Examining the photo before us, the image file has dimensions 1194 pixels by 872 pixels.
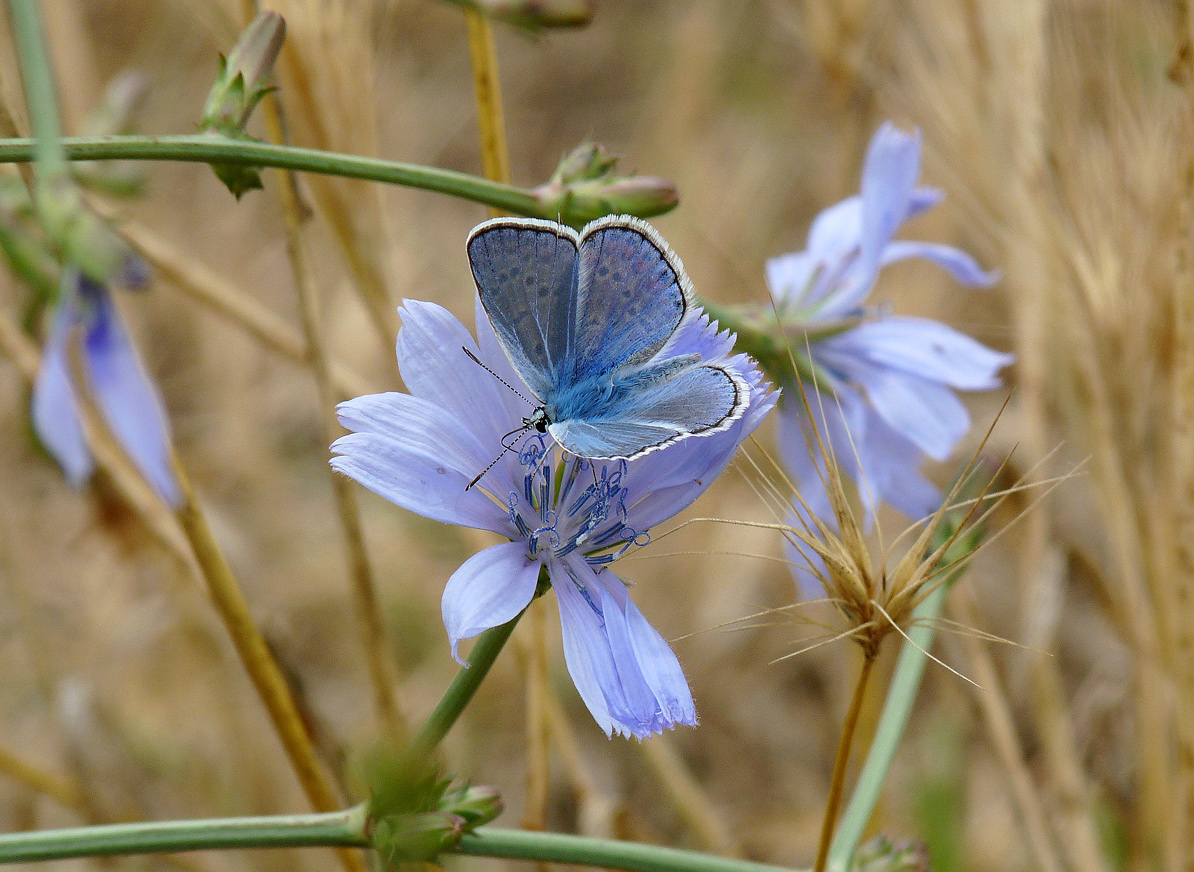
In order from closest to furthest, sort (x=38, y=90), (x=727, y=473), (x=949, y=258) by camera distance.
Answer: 1. (x=38, y=90)
2. (x=949, y=258)
3. (x=727, y=473)

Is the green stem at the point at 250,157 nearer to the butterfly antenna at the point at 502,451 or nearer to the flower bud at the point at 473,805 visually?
the butterfly antenna at the point at 502,451

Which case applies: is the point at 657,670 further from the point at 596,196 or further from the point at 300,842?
the point at 596,196

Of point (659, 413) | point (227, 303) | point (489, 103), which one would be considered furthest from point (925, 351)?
point (227, 303)

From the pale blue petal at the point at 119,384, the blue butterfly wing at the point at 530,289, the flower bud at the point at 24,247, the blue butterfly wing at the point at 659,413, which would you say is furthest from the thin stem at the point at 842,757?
the flower bud at the point at 24,247

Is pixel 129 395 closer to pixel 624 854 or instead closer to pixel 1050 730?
pixel 624 854

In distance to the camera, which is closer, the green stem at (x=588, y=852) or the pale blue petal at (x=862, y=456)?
the green stem at (x=588, y=852)

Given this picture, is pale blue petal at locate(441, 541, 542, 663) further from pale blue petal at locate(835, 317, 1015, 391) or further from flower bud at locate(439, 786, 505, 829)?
pale blue petal at locate(835, 317, 1015, 391)
